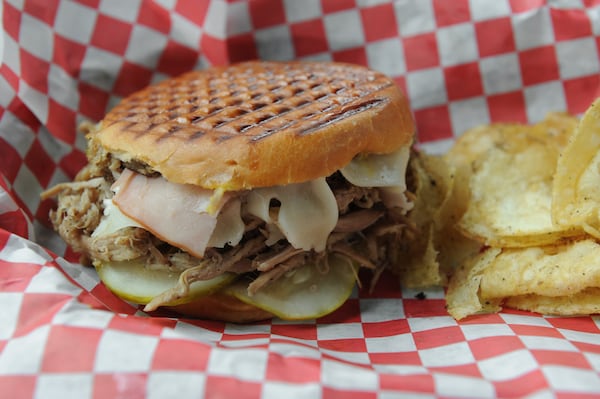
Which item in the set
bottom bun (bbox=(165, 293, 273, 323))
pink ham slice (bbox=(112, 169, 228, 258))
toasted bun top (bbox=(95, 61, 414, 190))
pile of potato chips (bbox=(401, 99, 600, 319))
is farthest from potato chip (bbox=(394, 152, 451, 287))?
pink ham slice (bbox=(112, 169, 228, 258))

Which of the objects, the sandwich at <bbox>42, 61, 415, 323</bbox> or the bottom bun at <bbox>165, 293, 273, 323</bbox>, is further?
the bottom bun at <bbox>165, 293, 273, 323</bbox>

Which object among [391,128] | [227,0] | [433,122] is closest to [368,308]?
[391,128]

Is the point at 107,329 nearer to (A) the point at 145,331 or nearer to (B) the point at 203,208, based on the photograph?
(A) the point at 145,331

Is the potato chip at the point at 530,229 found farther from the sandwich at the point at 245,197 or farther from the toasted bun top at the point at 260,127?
the toasted bun top at the point at 260,127

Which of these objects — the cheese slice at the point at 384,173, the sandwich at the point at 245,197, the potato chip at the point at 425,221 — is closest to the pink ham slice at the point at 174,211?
the sandwich at the point at 245,197

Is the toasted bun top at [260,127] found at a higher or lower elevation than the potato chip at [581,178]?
higher

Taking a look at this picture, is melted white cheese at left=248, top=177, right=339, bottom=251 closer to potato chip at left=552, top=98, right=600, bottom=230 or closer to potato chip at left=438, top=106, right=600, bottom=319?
potato chip at left=438, top=106, right=600, bottom=319
